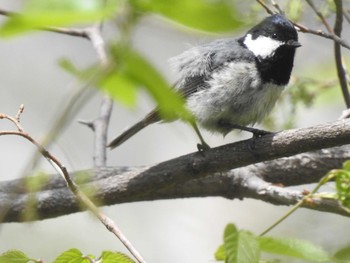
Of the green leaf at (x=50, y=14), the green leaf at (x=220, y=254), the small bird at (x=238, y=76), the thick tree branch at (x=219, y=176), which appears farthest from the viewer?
the small bird at (x=238, y=76)

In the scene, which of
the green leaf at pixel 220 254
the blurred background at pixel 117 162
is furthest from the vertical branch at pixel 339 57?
the blurred background at pixel 117 162

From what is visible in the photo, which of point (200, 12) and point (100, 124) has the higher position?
point (100, 124)

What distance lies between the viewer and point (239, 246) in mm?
1495

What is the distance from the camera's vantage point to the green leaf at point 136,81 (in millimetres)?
776

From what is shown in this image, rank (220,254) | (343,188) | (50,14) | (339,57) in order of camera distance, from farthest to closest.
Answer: (339,57), (220,254), (343,188), (50,14)

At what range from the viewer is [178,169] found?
104 inches

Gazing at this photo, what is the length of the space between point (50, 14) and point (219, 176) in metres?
2.38

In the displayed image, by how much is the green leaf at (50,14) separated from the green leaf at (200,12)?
0.06m

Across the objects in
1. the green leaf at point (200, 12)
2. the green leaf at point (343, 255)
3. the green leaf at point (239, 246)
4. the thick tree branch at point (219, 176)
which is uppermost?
the thick tree branch at point (219, 176)

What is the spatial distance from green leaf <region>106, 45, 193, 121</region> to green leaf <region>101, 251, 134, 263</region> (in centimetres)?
75

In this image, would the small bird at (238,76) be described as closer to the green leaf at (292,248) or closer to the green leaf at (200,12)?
the green leaf at (292,248)

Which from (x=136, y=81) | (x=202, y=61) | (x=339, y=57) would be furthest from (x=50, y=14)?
(x=202, y=61)

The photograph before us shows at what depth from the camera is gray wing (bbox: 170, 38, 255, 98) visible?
321cm

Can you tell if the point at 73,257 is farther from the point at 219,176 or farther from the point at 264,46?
the point at 264,46
